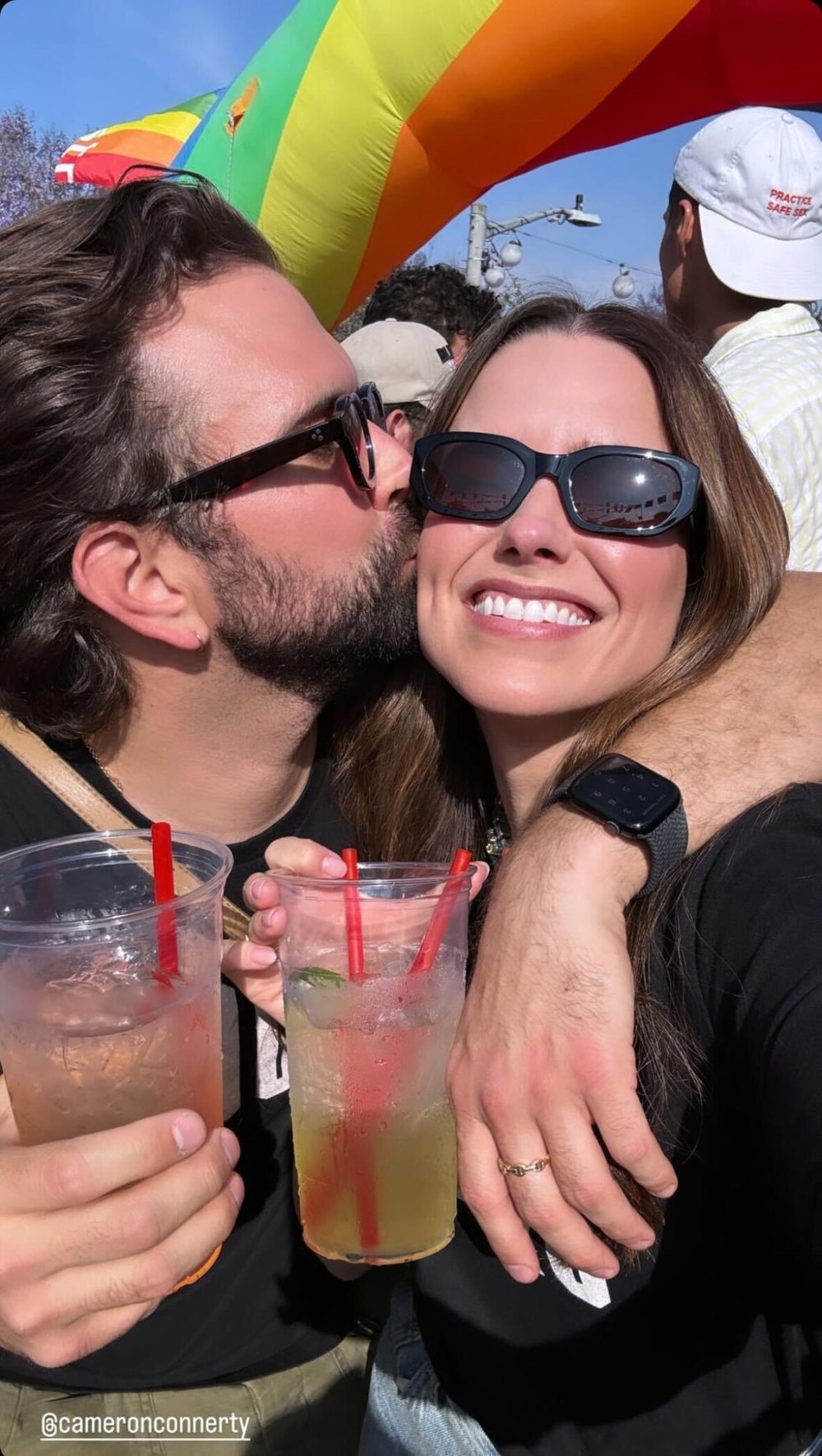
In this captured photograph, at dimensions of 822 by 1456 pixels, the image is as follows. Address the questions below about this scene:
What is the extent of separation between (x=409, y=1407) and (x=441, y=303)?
507 centimetres

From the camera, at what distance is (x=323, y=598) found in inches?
90.6

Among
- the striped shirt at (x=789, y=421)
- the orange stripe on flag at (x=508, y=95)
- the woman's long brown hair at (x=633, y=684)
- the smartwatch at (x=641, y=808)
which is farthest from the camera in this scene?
the orange stripe on flag at (x=508, y=95)

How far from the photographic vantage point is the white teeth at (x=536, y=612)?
193 centimetres

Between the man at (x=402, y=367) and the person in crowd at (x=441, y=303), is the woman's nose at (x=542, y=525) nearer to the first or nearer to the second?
the man at (x=402, y=367)

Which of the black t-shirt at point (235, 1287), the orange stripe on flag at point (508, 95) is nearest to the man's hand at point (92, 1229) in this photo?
the black t-shirt at point (235, 1287)

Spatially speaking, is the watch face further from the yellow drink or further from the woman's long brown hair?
the yellow drink

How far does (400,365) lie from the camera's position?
173 inches

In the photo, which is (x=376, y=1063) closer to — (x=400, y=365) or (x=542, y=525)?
(x=542, y=525)

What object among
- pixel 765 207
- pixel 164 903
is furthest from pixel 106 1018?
pixel 765 207

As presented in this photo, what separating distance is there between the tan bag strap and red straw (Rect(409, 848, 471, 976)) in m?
0.76

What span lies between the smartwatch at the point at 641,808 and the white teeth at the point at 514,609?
0.49 metres

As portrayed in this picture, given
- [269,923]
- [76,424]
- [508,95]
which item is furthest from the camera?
[508,95]

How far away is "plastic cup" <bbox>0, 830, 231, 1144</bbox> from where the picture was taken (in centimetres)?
119

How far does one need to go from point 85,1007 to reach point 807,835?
1.03 meters
